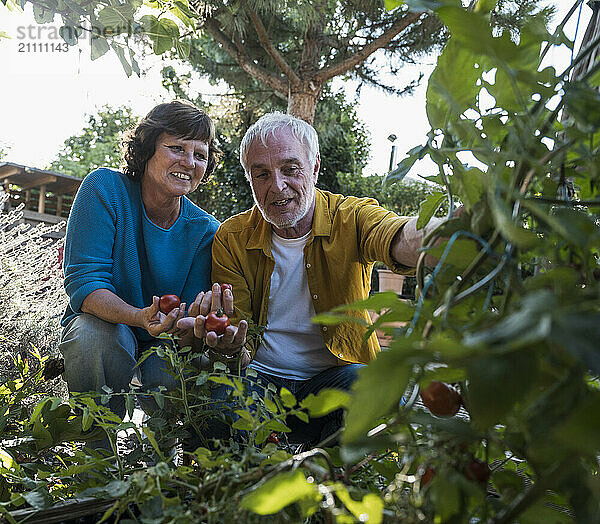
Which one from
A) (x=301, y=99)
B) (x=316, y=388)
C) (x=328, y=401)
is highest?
(x=301, y=99)

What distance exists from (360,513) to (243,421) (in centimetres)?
30

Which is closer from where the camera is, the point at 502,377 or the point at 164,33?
the point at 502,377

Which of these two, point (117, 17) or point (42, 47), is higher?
point (42, 47)

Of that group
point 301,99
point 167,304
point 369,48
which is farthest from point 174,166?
point 369,48

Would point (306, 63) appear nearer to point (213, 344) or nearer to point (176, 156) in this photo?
point (176, 156)

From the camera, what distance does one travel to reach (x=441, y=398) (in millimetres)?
548

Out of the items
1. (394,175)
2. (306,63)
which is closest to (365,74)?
(306,63)

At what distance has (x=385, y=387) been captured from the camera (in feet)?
1.15

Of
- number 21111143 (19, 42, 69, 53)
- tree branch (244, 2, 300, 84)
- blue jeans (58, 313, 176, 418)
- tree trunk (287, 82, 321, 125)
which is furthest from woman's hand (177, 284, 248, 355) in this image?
tree trunk (287, 82, 321, 125)

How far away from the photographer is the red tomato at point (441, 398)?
0.55 metres

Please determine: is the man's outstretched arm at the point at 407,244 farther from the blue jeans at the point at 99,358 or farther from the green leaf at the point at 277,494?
Answer: the green leaf at the point at 277,494

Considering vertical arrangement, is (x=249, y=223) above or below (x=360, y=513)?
above

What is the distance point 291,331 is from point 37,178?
9.23m

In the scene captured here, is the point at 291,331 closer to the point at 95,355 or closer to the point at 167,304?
the point at 167,304
